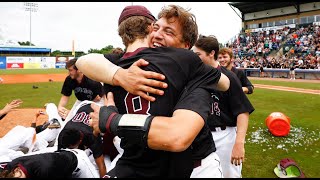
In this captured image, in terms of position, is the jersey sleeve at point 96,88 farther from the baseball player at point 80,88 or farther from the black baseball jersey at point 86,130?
the black baseball jersey at point 86,130

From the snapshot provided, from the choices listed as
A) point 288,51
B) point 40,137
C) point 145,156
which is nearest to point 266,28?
point 288,51

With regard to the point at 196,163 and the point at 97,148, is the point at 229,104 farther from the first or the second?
the point at 97,148

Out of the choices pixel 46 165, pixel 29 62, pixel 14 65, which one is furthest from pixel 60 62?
pixel 46 165

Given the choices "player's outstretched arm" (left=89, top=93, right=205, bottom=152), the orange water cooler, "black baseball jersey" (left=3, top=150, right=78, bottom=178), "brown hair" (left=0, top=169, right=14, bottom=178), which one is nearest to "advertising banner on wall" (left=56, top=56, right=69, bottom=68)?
the orange water cooler

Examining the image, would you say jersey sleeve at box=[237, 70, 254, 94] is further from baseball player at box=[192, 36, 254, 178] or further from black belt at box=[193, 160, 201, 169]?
black belt at box=[193, 160, 201, 169]

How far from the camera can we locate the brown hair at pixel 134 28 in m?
1.93

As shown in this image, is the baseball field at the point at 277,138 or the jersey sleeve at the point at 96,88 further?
the jersey sleeve at the point at 96,88

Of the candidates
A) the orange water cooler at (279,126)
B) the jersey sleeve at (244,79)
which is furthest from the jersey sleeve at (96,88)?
the orange water cooler at (279,126)

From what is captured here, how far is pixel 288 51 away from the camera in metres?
36.1

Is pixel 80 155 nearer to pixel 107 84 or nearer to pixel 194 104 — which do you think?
pixel 107 84

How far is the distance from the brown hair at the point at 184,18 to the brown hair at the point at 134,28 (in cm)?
12

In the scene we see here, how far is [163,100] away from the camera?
1711mm

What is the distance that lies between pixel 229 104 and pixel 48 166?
2104mm

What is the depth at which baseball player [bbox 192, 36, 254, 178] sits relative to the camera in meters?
3.21
